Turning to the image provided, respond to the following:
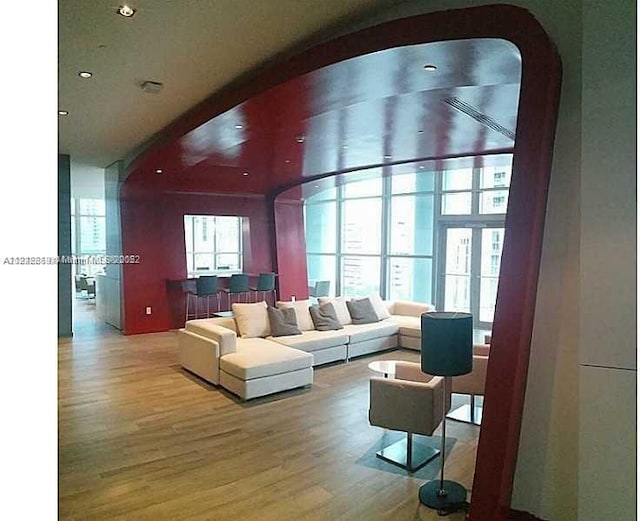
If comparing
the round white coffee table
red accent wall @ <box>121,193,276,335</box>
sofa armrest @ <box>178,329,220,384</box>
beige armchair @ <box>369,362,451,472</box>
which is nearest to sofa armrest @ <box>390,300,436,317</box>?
the round white coffee table

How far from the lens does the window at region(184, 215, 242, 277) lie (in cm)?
1091

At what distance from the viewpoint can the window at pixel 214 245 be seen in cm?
1091

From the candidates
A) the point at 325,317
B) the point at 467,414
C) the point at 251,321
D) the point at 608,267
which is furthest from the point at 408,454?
the point at 325,317

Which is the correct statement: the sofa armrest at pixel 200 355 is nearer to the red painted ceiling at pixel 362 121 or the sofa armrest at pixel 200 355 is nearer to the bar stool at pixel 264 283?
the red painted ceiling at pixel 362 121

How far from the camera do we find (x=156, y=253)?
9.38m

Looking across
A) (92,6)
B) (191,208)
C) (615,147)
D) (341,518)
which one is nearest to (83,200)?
(191,208)

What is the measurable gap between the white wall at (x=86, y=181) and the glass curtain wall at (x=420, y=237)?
5.74 m

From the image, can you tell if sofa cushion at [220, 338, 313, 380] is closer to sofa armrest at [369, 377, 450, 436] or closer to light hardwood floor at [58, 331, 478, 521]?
light hardwood floor at [58, 331, 478, 521]

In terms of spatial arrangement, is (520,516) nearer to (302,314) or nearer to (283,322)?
(283,322)

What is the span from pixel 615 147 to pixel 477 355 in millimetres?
3269

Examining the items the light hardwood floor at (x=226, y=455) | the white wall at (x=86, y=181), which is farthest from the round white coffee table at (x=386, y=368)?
the white wall at (x=86, y=181)

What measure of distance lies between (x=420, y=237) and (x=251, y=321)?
5643mm

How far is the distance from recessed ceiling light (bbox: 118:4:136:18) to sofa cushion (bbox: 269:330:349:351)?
4.28m
